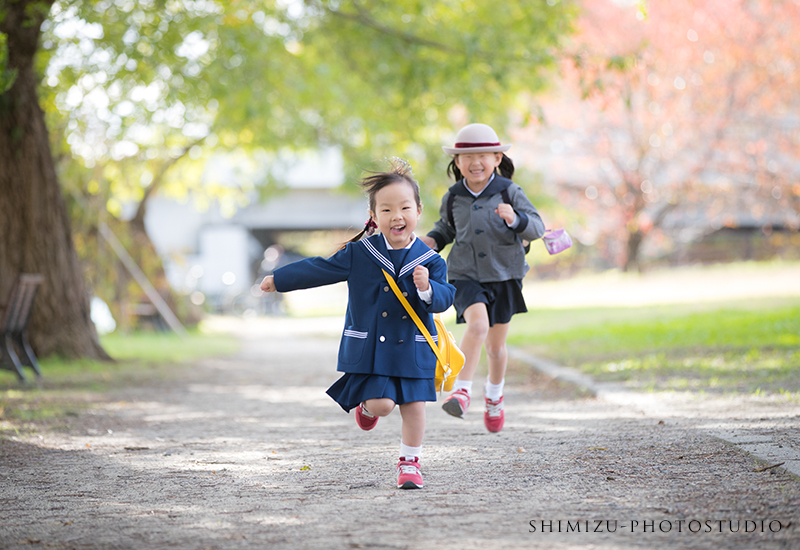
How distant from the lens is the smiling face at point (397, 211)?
3947mm

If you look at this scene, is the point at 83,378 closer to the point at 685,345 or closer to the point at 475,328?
the point at 475,328

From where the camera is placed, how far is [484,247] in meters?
5.22

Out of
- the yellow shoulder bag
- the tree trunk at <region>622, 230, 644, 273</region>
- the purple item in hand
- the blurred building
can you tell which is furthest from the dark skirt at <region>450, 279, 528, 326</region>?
the blurred building

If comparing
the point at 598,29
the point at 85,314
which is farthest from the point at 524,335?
the point at 598,29

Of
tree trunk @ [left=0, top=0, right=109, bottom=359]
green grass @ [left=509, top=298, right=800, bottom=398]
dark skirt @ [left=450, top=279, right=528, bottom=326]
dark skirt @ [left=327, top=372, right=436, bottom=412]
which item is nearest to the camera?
dark skirt @ [left=327, top=372, right=436, bottom=412]

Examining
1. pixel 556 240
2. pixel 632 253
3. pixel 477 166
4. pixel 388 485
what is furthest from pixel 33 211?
pixel 632 253

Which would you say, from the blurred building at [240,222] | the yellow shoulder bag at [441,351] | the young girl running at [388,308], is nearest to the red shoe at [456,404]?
the yellow shoulder bag at [441,351]

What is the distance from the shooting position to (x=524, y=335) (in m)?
13.7

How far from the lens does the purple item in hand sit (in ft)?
17.9

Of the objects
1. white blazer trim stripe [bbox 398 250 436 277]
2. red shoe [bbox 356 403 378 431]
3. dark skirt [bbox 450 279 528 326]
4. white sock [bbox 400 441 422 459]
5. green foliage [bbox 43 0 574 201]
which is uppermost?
green foliage [bbox 43 0 574 201]

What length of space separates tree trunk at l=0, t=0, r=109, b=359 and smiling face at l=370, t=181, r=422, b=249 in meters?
7.21

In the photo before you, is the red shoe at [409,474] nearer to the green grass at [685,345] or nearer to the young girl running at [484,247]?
the young girl running at [484,247]

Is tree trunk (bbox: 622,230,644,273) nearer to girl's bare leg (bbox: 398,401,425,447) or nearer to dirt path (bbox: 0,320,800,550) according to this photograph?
dirt path (bbox: 0,320,800,550)

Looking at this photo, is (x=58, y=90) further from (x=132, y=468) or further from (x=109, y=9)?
(x=132, y=468)
